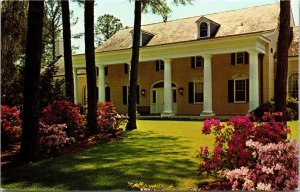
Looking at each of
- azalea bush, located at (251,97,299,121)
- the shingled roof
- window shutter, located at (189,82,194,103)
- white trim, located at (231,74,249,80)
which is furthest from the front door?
azalea bush, located at (251,97,299,121)

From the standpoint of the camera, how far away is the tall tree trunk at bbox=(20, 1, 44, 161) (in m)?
7.83

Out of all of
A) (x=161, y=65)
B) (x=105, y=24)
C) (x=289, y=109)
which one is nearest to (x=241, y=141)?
(x=289, y=109)

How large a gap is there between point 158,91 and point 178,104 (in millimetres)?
2228

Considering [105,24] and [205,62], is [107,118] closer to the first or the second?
[205,62]

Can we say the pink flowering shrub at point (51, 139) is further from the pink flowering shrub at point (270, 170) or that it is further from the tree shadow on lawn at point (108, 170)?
the pink flowering shrub at point (270, 170)

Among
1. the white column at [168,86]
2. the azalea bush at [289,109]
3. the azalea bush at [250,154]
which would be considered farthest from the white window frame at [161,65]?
the azalea bush at [250,154]

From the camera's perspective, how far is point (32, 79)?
310 inches

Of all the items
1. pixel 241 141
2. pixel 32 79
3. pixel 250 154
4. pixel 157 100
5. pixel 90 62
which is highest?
pixel 90 62

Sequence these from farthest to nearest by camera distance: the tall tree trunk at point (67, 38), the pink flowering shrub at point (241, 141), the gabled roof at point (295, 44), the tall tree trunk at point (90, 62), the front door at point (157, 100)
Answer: the front door at point (157, 100)
the gabled roof at point (295, 44)
the tall tree trunk at point (67, 38)
the tall tree trunk at point (90, 62)
the pink flowering shrub at point (241, 141)

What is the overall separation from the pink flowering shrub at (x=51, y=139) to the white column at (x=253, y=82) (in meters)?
12.9

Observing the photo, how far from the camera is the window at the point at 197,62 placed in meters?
23.7

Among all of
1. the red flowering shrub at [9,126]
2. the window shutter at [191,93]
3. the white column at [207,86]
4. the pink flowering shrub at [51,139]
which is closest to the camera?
the pink flowering shrub at [51,139]

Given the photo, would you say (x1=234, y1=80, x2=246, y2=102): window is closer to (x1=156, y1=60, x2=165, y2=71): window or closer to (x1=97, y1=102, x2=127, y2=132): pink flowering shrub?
(x1=156, y1=60, x2=165, y2=71): window

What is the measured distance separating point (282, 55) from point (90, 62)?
20.0 ft
